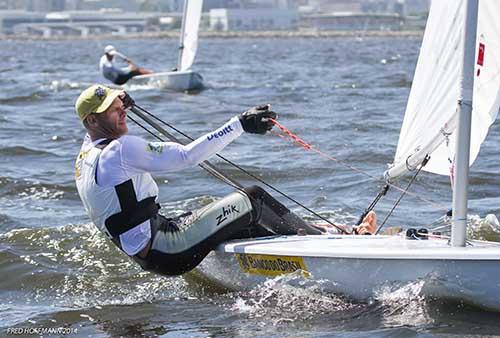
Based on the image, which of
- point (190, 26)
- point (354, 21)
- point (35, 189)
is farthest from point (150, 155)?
point (354, 21)

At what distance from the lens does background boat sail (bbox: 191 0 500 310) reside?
4.61 meters

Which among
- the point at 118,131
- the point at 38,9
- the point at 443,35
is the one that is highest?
the point at 443,35

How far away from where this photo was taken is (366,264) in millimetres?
4844

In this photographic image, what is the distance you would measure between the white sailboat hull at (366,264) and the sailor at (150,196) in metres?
0.13

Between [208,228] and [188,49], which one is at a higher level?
[208,228]

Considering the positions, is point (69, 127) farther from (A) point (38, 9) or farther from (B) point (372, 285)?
(A) point (38, 9)

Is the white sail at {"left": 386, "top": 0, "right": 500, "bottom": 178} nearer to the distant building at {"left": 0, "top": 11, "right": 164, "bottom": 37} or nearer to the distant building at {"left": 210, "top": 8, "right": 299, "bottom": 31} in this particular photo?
the distant building at {"left": 210, "top": 8, "right": 299, "bottom": 31}

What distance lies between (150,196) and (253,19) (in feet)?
310

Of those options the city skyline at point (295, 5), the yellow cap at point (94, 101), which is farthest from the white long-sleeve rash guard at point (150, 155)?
the city skyline at point (295, 5)

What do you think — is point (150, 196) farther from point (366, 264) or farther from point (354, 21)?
point (354, 21)

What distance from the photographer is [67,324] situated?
16.8 feet

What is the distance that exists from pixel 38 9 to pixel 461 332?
117 metres

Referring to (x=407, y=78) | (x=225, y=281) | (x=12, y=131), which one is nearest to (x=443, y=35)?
(x=225, y=281)

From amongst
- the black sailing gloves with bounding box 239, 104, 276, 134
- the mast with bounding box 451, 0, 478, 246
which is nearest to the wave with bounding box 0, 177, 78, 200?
the black sailing gloves with bounding box 239, 104, 276, 134
